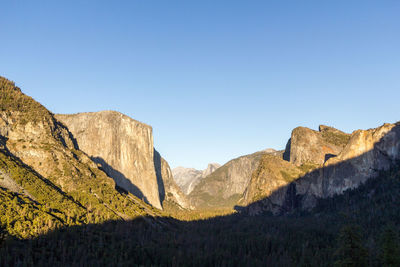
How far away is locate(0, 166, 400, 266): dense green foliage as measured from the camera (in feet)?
265

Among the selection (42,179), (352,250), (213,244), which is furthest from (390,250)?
(42,179)

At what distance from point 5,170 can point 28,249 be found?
131 ft

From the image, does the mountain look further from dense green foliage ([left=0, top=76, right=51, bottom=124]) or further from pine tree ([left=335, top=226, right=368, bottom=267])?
pine tree ([left=335, top=226, right=368, bottom=267])

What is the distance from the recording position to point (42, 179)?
13812 cm

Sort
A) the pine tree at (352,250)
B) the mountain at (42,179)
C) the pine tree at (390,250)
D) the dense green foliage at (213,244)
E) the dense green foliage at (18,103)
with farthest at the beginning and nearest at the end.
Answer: the dense green foliage at (18,103)
the mountain at (42,179)
the dense green foliage at (213,244)
the pine tree at (390,250)
the pine tree at (352,250)

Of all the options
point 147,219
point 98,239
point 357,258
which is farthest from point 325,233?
point 357,258

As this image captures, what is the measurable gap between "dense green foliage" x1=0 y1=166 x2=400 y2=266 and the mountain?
6321 mm

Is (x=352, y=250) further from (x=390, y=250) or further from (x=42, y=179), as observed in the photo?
(x=42, y=179)

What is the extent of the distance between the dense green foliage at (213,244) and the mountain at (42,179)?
6.32 metres

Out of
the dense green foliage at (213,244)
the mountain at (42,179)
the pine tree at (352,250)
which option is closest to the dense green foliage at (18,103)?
the mountain at (42,179)

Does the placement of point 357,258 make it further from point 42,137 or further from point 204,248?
point 42,137

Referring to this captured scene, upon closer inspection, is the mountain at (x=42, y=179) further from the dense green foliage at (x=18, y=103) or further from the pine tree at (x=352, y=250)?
the pine tree at (x=352, y=250)

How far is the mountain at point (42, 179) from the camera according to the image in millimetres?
106000

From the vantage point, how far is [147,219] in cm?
17375
